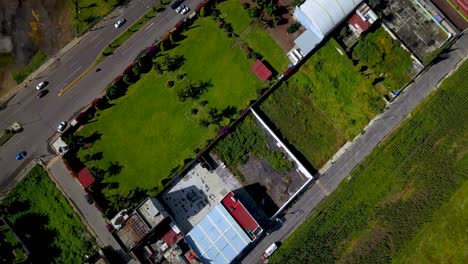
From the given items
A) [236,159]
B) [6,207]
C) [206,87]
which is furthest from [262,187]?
[6,207]

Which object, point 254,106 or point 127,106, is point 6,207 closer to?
point 127,106

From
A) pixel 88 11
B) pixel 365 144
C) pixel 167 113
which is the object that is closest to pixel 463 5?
pixel 365 144

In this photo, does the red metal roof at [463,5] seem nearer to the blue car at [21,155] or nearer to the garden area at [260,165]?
the garden area at [260,165]

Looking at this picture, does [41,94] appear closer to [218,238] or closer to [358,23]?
[218,238]

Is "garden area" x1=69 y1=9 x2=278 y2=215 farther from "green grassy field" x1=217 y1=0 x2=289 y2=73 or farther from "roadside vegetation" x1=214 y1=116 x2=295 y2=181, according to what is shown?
"roadside vegetation" x1=214 y1=116 x2=295 y2=181

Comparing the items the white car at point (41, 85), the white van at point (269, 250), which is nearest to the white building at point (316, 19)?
the white van at point (269, 250)

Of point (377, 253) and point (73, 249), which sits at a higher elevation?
point (73, 249)
